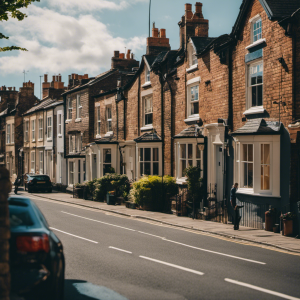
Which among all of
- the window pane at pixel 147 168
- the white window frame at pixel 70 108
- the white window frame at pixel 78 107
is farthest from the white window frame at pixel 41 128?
the window pane at pixel 147 168

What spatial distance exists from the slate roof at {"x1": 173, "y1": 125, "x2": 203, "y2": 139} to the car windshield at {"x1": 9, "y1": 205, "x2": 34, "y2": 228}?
1487 cm

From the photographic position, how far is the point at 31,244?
5.99 meters

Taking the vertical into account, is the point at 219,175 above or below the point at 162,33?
below

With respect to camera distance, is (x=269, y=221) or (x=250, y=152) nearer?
(x=269, y=221)

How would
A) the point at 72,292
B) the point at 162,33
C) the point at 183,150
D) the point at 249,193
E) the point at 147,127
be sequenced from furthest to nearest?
the point at 162,33
the point at 147,127
the point at 183,150
the point at 249,193
the point at 72,292

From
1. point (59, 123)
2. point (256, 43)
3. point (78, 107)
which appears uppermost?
point (256, 43)

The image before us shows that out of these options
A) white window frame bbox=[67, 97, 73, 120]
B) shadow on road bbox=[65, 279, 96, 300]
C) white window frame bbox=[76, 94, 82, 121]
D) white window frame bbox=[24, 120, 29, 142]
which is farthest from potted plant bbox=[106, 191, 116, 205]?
white window frame bbox=[24, 120, 29, 142]

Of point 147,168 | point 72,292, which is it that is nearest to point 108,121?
point 147,168

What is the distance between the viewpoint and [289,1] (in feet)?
55.4

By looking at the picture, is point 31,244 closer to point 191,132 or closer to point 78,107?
point 191,132

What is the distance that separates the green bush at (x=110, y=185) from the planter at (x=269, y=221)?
41.1ft

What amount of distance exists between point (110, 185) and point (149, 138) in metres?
4.74

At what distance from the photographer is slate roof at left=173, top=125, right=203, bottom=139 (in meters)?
21.5

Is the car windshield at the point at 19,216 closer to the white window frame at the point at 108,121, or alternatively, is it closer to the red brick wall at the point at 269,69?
the red brick wall at the point at 269,69
